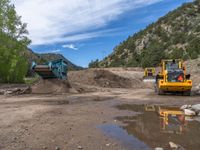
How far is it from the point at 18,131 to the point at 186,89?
633 inches

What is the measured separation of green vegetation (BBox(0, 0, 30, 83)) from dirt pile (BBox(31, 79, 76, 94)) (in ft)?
45.3

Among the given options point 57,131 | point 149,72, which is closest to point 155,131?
point 57,131

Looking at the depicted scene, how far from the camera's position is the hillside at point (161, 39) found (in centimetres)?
9450

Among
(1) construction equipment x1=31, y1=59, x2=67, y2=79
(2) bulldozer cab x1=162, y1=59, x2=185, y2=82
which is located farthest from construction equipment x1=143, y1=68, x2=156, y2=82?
(2) bulldozer cab x1=162, y1=59, x2=185, y2=82

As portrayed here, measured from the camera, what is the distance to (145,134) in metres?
10.6

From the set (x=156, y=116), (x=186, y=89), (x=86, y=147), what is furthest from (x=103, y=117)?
(x=186, y=89)

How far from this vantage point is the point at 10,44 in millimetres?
44625

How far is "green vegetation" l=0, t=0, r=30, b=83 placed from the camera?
144 feet

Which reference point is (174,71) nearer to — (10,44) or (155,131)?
(155,131)

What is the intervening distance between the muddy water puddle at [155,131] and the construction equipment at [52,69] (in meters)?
16.5

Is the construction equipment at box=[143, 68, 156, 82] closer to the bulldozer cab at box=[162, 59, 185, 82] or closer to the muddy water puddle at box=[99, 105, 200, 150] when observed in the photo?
the bulldozer cab at box=[162, 59, 185, 82]

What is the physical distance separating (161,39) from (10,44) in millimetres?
69533

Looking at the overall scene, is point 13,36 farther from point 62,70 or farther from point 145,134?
point 145,134

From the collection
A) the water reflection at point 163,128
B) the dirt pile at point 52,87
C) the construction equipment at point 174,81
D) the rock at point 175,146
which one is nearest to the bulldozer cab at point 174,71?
the construction equipment at point 174,81
